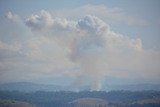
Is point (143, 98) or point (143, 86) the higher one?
point (143, 86)

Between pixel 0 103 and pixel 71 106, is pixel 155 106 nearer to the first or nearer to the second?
pixel 71 106

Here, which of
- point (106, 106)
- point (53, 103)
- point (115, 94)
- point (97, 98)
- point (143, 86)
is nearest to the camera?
point (106, 106)

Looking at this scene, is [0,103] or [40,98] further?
[40,98]

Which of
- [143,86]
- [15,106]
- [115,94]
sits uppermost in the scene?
[143,86]

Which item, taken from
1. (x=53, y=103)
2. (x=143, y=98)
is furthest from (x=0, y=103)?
(x=143, y=98)

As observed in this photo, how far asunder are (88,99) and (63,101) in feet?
28.8

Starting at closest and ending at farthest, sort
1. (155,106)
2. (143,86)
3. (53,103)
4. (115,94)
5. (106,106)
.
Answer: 1. (155,106)
2. (106,106)
3. (53,103)
4. (115,94)
5. (143,86)

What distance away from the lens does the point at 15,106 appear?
79750 millimetres

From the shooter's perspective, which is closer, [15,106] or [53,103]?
[15,106]

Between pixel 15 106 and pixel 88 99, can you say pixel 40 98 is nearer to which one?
pixel 88 99

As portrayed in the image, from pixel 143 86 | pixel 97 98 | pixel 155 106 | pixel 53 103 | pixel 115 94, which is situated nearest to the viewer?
pixel 155 106

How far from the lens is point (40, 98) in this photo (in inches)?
4075

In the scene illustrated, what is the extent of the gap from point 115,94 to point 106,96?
6.04 m

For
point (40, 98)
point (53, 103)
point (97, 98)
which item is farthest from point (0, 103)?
point (97, 98)
